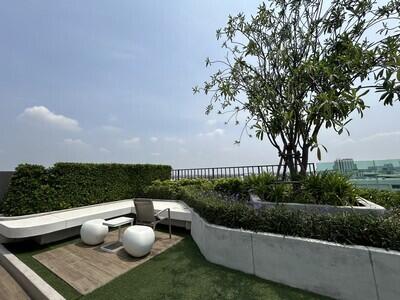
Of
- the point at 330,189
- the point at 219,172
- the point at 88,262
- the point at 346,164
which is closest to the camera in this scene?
the point at 88,262

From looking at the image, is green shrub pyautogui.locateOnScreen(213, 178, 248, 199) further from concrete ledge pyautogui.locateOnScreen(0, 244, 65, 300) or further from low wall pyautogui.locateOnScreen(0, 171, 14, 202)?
low wall pyautogui.locateOnScreen(0, 171, 14, 202)

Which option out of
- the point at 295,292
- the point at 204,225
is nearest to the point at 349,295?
the point at 295,292

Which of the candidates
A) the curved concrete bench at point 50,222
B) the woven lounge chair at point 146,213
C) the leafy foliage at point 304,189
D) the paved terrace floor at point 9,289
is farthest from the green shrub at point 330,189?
the paved terrace floor at point 9,289

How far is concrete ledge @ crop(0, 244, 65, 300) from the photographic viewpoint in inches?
102

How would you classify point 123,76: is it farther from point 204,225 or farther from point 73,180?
point 204,225

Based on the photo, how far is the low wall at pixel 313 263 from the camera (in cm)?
205

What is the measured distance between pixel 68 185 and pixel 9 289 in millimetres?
3295

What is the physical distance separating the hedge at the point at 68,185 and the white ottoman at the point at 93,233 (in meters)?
2.02

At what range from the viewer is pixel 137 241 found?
11.5 feet

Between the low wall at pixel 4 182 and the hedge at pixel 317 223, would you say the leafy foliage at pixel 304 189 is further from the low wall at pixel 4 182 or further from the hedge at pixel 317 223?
the low wall at pixel 4 182

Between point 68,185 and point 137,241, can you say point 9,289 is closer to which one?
point 137,241

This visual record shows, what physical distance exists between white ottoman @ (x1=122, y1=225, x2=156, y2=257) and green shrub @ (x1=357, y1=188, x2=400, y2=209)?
14.8ft

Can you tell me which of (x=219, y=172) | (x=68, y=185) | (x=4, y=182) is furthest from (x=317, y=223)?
(x=4, y=182)

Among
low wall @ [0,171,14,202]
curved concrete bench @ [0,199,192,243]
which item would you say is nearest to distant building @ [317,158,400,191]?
Result: curved concrete bench @ [0,199,192,243]
